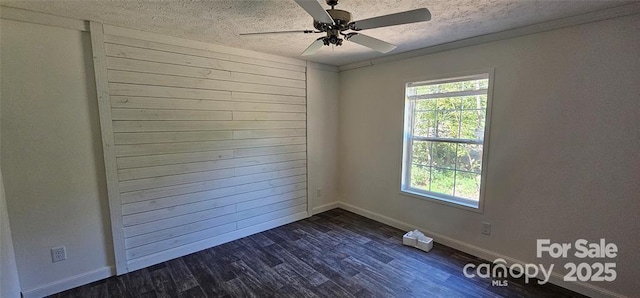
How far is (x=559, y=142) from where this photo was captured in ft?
7.19

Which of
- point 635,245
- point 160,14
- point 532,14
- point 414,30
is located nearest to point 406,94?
point 414,30

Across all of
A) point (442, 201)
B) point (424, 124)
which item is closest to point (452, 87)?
point (424, 124)

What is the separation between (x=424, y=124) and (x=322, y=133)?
4.86ft

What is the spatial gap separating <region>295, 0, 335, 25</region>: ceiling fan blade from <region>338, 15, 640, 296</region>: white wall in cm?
191

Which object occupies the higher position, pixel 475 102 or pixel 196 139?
pixel 475 102

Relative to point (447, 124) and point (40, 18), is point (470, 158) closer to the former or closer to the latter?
point (447, 124)

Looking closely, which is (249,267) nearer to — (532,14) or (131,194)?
(131,194)

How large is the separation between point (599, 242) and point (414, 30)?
2307mm

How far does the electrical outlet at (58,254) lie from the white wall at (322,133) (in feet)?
8.65

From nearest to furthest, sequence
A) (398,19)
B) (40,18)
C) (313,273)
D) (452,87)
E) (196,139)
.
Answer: (398,19) → (40,18) → (313,273) → (196,139) → (452,87)

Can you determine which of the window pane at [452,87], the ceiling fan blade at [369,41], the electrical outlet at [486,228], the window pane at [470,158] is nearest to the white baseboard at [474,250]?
the electrical outlet at [486,228]

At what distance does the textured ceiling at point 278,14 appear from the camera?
1828 millimetres

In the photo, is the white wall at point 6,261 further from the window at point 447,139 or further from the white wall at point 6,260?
the window at point 447,139

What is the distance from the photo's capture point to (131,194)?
95.8 inches
